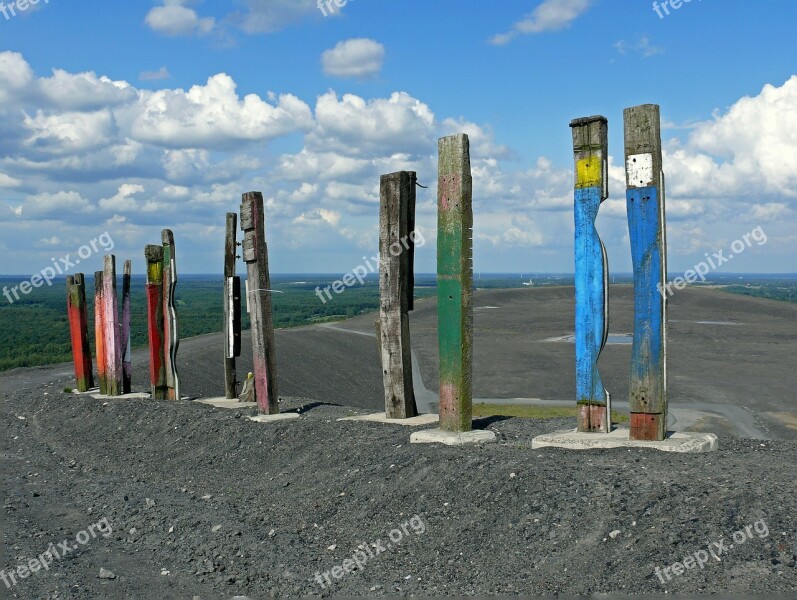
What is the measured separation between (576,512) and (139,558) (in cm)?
394

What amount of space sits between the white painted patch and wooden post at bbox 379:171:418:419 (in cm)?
384

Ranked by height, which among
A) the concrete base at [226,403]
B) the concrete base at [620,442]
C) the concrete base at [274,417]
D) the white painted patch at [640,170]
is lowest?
the concrete base at [226,403]

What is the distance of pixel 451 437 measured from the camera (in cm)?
1036

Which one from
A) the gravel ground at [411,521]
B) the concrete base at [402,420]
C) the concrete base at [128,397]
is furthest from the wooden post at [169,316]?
the concrete base at [402,420]

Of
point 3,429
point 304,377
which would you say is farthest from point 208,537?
point 304,377

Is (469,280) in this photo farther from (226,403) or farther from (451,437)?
(226,403)

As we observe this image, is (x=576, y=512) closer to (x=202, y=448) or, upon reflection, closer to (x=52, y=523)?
(x=52, y=523)

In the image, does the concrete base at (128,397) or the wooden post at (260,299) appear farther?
the concrete base at (128,397)

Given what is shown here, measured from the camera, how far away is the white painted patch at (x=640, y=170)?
929cm

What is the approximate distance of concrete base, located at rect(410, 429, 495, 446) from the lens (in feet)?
33.8
